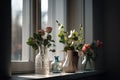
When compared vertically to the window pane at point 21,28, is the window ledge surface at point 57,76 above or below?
below

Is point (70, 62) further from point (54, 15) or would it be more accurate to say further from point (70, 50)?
point (54, 15)

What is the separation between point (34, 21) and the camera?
1949mm

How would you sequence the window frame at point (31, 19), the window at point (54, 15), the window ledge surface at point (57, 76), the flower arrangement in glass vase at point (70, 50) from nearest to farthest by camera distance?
1. the window ledge surface at point (57, 76)
2. the window frame at point (31, 19)
3. the flower arrangement in glass vase at point (70, 50)
4. the window at point (54, 15)

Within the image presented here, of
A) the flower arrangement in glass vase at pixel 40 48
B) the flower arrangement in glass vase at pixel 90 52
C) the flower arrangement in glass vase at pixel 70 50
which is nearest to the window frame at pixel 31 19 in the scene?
the flower arrangement in glass vase at pixel 40 48

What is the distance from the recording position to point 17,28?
6.11ft

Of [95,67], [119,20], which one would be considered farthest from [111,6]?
[95,67]

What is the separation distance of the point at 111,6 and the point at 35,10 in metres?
0.92

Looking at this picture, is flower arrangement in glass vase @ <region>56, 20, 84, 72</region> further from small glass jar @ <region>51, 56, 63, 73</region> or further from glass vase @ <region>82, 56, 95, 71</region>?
glass vase @ <region>82, 56, 95, 71</region>

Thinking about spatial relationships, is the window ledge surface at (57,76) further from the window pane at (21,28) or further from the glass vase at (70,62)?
the window pane at (21,28)

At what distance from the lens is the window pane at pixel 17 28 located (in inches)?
71.8

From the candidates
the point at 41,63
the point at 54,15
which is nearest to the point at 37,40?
the point at 41,63

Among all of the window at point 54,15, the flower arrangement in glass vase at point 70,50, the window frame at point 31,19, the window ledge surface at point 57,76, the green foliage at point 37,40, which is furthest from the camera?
the window at point 54,15

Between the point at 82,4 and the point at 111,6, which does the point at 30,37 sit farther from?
the point at 111,6

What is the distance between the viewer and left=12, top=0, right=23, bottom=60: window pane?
1.82 meters
